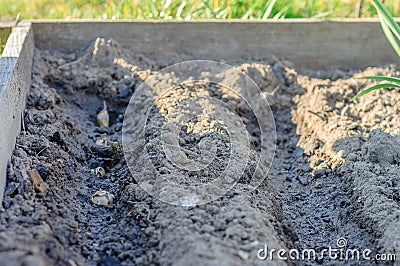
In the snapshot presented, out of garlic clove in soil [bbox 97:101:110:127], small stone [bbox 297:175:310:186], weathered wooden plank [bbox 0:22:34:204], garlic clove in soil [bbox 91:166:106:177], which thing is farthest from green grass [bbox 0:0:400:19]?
garlic clove in soil [bbox 91:166:106:177]

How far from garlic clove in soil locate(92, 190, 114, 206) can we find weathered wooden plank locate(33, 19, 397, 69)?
117 centimetres

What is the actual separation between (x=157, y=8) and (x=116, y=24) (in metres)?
0.35

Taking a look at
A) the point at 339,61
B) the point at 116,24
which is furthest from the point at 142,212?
the point at 339,61

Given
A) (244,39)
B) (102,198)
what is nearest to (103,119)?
(102,198)

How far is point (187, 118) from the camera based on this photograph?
2490mm

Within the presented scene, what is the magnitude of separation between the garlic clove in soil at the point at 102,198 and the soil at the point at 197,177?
2cm

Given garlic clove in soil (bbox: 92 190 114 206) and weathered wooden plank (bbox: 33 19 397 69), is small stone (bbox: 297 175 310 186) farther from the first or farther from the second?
weathered wooden plank (bbox: 33 19 397 69)

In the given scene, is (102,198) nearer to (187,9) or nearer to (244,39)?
(244,39)

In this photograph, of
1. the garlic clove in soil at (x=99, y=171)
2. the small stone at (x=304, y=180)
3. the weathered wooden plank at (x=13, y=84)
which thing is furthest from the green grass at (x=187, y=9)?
the garlic clove in soil at (x=99, y=171)

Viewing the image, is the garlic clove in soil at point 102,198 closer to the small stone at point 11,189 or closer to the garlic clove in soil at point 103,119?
the small stone at point 11,189

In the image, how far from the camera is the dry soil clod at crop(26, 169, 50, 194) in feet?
6.64

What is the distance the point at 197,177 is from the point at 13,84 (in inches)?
32.9

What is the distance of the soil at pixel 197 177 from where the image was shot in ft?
5.95

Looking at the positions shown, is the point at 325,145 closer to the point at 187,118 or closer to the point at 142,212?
the point at 187,118
